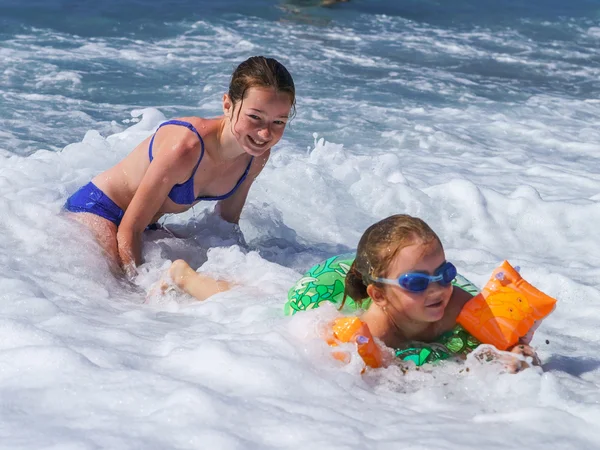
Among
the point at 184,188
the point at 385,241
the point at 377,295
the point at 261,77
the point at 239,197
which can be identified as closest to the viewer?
the point at 385,241

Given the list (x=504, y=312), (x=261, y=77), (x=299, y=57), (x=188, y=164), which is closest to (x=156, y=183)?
(x=188, y=164)

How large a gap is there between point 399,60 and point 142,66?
380 cm

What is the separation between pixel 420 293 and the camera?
11.3ft

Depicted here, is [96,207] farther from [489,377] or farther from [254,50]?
[254,50]

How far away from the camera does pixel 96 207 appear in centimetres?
484

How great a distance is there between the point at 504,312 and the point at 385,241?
0.59m

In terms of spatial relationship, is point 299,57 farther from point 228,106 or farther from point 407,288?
point 407,288

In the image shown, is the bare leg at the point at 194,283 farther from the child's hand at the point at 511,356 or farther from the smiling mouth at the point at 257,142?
the child's hand at the point at 511,356

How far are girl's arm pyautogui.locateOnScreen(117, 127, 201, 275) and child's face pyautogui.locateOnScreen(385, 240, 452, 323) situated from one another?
1552 mm

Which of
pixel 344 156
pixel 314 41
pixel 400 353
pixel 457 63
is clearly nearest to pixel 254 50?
pixel 314 41

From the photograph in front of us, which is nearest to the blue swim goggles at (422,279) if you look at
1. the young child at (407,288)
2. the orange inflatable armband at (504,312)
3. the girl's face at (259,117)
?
the young child at (407,288)

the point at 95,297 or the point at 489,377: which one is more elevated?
the point at 489,377

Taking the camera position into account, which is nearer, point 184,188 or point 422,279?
point 422,279

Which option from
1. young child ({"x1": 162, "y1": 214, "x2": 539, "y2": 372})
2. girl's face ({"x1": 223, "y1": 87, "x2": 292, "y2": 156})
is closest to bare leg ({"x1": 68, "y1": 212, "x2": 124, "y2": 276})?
girl's face ({"x1": 223, "y1": 87, "x2": 292, "y2": 156})
